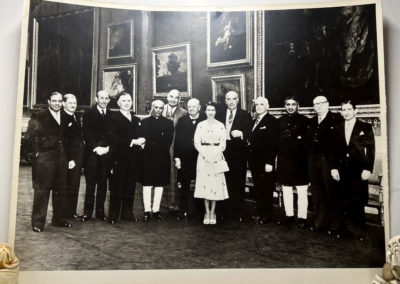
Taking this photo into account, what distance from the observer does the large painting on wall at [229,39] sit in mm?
2461

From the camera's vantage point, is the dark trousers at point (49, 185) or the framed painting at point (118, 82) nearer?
the dark trousers at point (49, 185)

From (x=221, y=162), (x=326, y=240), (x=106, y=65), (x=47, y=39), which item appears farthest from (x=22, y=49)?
(x=326, y=240)

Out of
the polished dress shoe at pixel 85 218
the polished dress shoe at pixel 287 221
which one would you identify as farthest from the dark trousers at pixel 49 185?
the polished dress shoe at pixel 287 221

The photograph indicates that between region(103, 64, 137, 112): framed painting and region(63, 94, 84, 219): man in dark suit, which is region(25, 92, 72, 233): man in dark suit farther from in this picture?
region(103, 64, 137, 112): framed painting

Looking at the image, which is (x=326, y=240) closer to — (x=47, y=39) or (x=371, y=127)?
(x=371, y=127)

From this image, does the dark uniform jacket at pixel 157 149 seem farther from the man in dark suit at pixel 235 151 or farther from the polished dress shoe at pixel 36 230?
the polished dress shoe at pixel 36 230

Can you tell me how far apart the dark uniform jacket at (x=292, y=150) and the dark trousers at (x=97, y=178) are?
1041 millimetres

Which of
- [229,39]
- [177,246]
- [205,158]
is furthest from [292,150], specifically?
[177,246]

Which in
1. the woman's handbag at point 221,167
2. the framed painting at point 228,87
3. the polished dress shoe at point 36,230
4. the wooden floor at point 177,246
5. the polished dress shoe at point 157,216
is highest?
the framed painting at point 228,87

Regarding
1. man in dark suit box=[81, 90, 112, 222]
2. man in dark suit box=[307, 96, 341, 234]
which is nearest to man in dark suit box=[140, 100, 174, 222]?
man in dark suit box=[81, 90, 112, 222]

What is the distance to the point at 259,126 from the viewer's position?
2436mm

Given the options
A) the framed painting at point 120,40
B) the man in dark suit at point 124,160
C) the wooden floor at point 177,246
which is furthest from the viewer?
the framed painting at point 120,40

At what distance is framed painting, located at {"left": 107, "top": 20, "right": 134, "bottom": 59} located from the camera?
2449mm

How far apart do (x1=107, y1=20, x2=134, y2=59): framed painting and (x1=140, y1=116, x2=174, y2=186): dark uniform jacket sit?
0.44 metres
